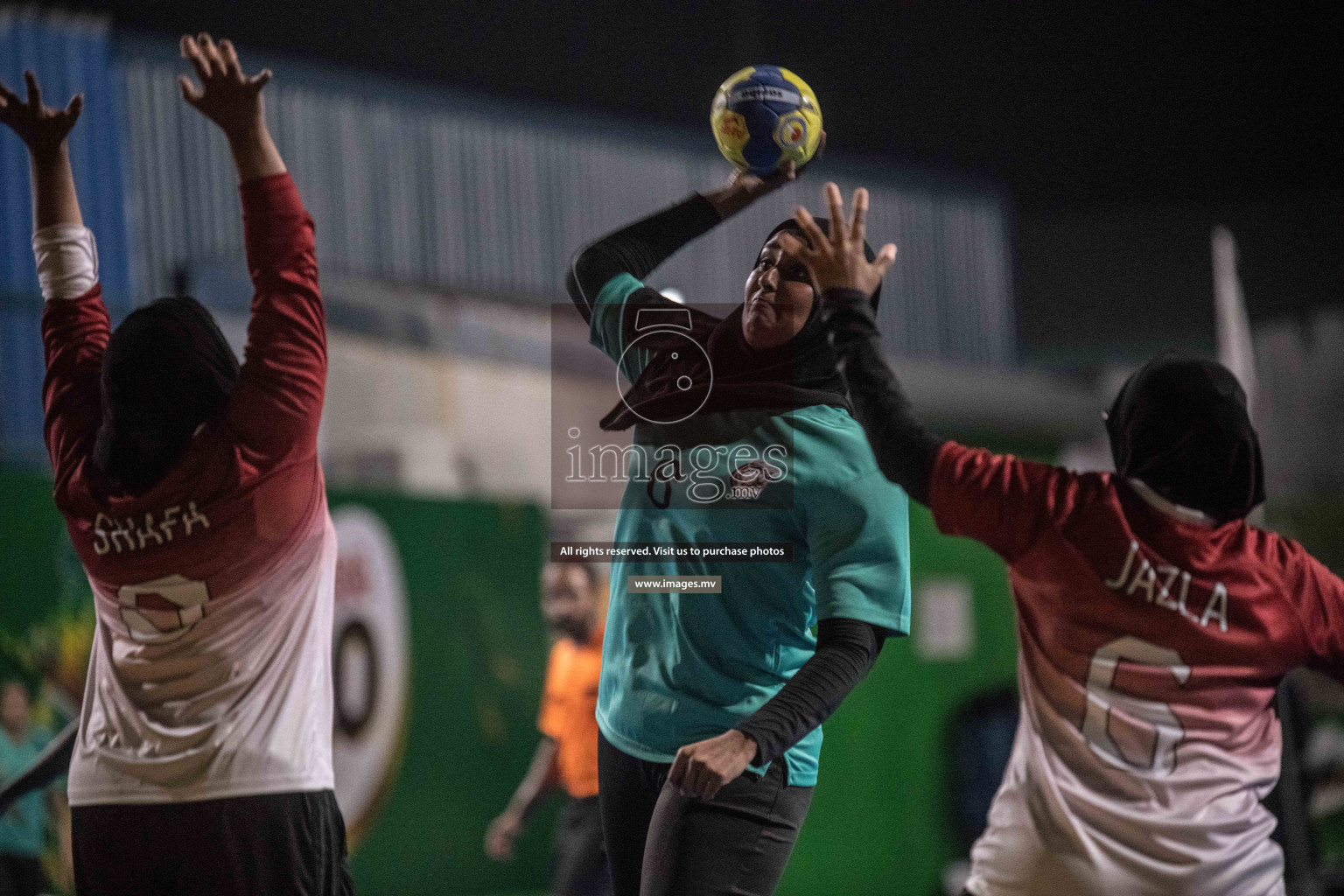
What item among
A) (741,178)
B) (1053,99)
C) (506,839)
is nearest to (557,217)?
(1053,99)

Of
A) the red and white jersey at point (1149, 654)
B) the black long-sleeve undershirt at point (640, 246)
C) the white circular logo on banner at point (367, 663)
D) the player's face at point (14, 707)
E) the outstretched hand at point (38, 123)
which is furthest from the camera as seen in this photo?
the white circular logo on banner at point (367, 663)

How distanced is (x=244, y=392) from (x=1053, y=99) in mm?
11366

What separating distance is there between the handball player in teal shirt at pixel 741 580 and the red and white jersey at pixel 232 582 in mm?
576

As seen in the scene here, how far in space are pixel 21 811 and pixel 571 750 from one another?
224 centimetres

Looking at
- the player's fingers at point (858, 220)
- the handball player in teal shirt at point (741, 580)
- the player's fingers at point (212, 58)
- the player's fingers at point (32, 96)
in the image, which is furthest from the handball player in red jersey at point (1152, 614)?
the player's fingers at point (32, 96)

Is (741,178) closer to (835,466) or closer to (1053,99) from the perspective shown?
(835,466)

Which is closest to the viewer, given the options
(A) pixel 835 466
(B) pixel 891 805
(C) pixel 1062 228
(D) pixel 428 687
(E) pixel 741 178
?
(A) pixel 835 466

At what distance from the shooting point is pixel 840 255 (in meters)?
2.20

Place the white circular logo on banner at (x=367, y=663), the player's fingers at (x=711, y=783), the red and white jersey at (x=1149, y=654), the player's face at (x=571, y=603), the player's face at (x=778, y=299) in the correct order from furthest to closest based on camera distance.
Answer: the white circular logo on banner at (x=367, y=663)
the player's face at (x=571, y=603)
the player's face at (x=778, y=299)
the red and white jersey at (x=1149, y=654)
the player's fingers at (x=711, y=783)

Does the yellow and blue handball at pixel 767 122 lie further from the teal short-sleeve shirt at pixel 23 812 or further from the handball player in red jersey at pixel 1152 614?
the teal short-sleeve shirt at pixel 23 812

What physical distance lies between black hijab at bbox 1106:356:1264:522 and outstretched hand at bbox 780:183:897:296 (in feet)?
1.59

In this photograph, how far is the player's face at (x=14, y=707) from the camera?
17.5 feet

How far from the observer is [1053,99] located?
40.1 feet

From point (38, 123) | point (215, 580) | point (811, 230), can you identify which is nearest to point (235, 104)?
point (38, 123)
